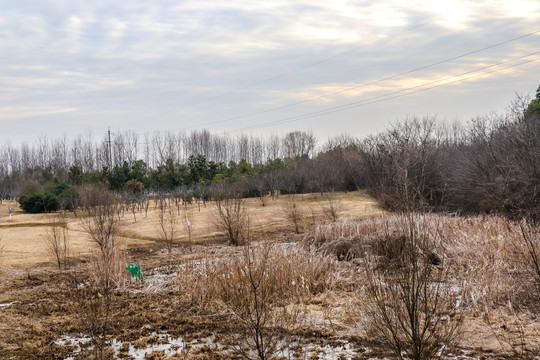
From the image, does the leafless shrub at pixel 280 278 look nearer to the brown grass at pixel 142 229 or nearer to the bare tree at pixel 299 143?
the brown grass at pixel 142 229

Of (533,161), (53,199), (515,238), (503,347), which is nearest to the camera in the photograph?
(503,347)

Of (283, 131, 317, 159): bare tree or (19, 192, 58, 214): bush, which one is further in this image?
(283, 131, 317, 159): bare tree

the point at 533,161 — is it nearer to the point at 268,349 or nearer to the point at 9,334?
the point at 268,349

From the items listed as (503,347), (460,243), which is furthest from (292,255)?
(503,347)

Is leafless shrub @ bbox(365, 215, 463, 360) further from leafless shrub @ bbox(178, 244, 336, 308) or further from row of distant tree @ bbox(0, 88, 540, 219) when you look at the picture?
row of distant tree @ bbox(0, 88, 540, 219)

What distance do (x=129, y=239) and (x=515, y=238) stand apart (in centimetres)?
1708

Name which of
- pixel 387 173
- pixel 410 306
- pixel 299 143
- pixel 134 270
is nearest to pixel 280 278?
pixel 134 270

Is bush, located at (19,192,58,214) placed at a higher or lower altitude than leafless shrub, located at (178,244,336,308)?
higher

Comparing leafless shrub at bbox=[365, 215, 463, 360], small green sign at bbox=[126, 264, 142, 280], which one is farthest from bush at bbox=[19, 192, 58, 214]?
leafless shrub at bbox=[365, 215, 463, 360]

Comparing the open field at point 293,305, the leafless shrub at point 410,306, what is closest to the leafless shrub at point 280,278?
the open field at point 293,305

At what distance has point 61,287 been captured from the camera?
13.0m

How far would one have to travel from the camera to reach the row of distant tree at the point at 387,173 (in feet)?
61.9

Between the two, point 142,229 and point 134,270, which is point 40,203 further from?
point 134,270

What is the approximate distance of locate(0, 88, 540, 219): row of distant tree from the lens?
743 inches
